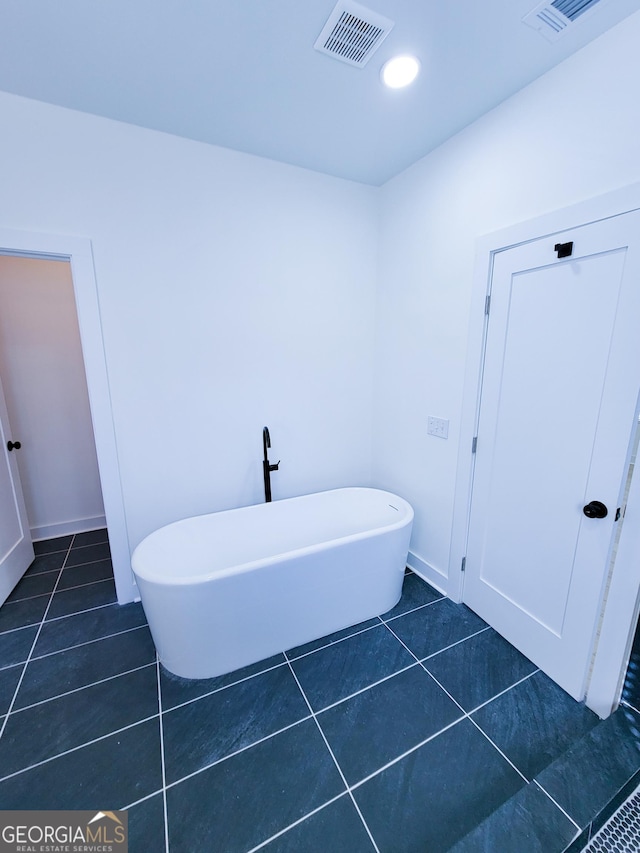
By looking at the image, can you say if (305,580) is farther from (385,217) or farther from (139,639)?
(385,217)

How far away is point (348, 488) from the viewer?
8.63 ft

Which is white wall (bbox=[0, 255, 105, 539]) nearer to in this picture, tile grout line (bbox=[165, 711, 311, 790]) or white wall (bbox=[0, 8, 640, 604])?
white wall (bbox=[0, 8, 640, 604])

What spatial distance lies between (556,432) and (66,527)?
368 centimetres

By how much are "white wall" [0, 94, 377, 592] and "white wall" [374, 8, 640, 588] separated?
0.29 meters

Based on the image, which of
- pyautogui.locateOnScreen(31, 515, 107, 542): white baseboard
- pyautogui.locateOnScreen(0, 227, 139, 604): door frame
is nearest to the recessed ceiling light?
pyautogui.locateOnScreen(0, 227, 139, 604): door frame

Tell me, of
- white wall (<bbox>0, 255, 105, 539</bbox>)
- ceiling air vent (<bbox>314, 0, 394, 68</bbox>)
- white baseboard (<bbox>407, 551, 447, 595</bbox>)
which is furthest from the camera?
white wall (<bbox>0, 255, 105, 539</bbox>)

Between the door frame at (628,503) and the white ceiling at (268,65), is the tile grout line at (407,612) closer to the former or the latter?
the door frame at (628,503)

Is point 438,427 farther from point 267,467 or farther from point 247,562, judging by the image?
point 247,562

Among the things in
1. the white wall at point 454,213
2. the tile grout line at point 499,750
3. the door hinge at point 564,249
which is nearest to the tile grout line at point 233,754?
the tile grout line at point 499,750

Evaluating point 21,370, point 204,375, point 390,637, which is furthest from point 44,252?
point 390,637

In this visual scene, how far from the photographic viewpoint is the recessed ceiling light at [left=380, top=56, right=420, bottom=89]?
1.41 meters

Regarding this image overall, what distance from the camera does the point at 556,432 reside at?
5.19 ft

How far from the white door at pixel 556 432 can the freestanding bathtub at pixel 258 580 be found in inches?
22.7

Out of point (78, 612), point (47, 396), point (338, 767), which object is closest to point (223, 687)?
point (338, 767)
